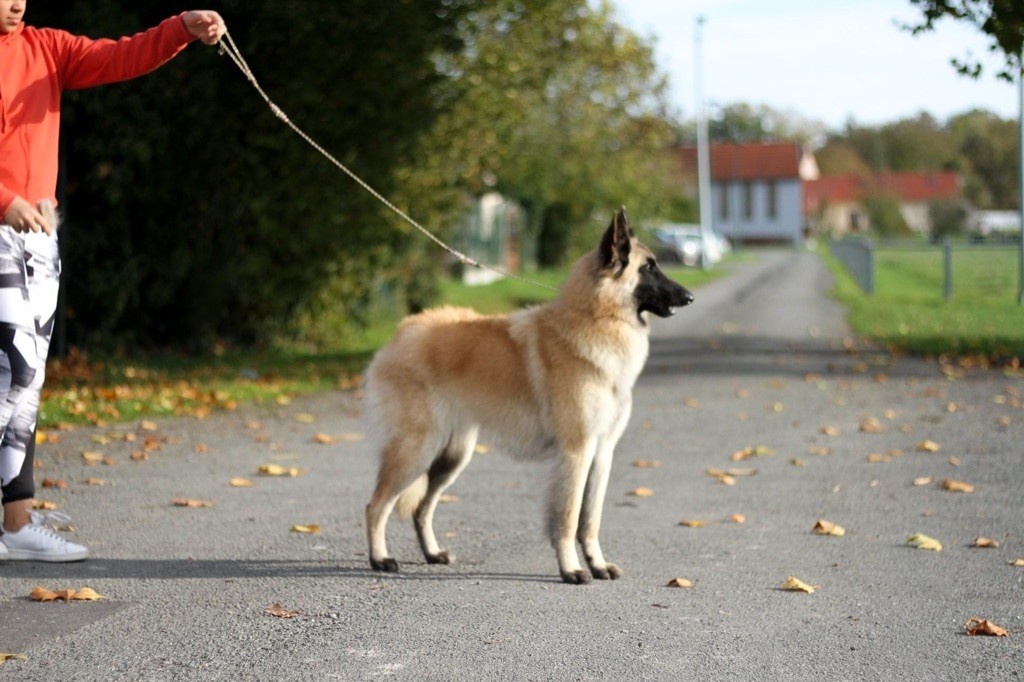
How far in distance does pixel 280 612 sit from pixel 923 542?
138 inches

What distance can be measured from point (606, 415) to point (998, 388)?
8.73 m

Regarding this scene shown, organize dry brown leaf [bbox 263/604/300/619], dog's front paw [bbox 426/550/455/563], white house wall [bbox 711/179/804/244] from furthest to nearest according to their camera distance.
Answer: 1. white house wall [bbox 711/179/804/244]
2. dog's front paw [bbox 426/550/455/563]
3. dry brown leaf [bbox 263/604/300/619]

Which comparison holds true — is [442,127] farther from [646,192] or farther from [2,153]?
[646,192]

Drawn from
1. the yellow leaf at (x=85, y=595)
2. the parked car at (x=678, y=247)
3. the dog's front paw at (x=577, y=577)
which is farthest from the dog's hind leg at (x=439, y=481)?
the parked car at (x=678, y=247)

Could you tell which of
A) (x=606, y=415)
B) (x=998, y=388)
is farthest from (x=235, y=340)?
(x=606, y=415)

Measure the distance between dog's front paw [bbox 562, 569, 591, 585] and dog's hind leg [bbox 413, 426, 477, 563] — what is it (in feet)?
2.36

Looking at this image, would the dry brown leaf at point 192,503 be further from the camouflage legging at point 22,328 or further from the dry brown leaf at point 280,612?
the dry brown leaf at point 280,612

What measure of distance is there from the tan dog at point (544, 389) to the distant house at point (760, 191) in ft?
330

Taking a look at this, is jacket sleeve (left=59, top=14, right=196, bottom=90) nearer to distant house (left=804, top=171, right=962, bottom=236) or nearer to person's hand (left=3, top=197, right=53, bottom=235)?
person's hand (left=3, top=197, right=53, bottom=235)

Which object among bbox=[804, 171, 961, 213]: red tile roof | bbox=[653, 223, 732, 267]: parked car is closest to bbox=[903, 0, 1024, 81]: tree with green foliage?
bbox=[653, 223, 732, 267]: parked car

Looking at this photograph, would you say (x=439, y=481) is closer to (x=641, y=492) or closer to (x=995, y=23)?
(x=641, y=492)

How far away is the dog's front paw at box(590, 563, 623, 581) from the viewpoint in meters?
6.05

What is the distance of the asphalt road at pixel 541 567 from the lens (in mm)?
4680

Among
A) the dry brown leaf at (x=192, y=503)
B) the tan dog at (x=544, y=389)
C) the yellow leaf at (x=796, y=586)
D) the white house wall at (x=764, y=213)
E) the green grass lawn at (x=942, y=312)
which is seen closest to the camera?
the yellow leaf at (x=796, y=586)
